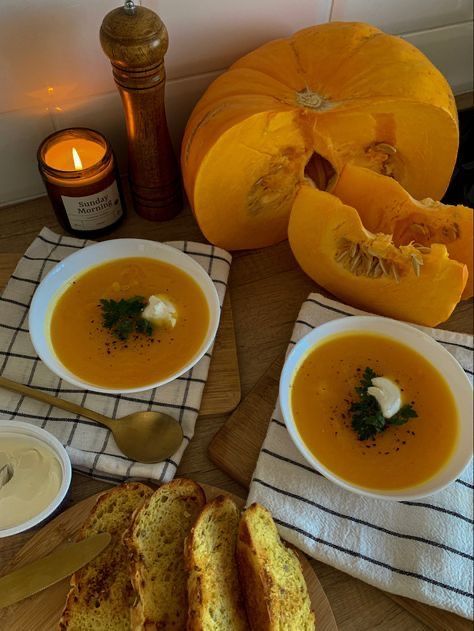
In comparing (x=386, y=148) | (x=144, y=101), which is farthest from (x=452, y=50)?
(x=144, y=101)

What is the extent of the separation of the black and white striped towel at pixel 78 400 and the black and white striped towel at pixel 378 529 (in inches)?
5.9

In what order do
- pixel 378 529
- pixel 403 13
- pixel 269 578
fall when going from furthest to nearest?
pixel 403 13 < pixel 378 529 < pixel 269 578

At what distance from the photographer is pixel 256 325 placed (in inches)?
43.2

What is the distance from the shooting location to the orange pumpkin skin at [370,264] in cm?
94

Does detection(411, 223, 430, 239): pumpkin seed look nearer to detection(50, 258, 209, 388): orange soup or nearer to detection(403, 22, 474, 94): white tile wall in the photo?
detection(50, 258, 209, 388): orange soup

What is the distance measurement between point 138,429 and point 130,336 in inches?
6.1

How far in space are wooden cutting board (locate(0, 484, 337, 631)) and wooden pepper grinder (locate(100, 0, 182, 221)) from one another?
570 mm

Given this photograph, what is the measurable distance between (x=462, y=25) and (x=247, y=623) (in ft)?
4.19

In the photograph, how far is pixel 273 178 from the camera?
1064mm

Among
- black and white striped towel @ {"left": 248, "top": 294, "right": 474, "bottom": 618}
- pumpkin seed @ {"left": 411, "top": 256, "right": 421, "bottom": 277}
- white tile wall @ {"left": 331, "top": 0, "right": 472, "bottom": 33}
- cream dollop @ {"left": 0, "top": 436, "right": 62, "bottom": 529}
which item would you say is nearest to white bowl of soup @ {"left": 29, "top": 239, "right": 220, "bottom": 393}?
cream dollop @ {"left": 0, "top": 436, "right": 62, "bottom": 529}

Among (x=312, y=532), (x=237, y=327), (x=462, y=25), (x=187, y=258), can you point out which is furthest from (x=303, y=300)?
(x=462, y=25)

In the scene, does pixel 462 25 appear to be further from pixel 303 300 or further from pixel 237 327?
pixel 237 327

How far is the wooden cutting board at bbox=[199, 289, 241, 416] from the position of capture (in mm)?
996

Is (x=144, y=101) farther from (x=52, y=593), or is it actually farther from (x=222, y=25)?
(x=52, y=593)
